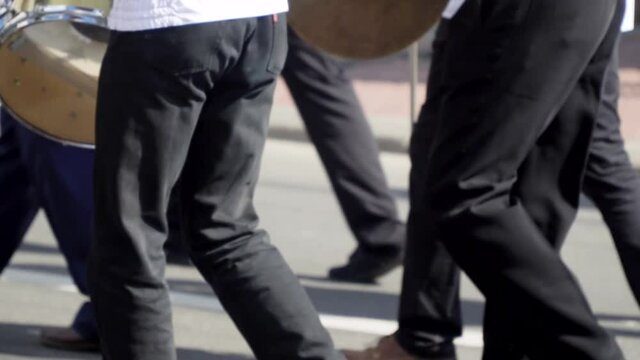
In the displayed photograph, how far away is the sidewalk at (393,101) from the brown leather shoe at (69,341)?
3.44 m

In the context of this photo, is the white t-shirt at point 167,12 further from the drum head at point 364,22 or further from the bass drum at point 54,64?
the drum head at point 364,22

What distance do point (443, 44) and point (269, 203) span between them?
A: 11.3ft

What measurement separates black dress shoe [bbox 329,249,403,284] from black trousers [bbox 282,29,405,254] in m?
0.04

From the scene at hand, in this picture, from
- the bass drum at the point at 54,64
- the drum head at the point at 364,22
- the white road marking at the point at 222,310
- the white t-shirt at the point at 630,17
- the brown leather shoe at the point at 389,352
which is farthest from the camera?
the white road marking at the point at 222,310

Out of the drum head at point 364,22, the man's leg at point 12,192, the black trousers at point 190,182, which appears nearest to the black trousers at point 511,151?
the drum head at point 364,22

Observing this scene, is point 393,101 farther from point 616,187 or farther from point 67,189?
point 67,189

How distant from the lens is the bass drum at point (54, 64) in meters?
3.61

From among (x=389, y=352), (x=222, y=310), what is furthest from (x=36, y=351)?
(x=389, y=352)

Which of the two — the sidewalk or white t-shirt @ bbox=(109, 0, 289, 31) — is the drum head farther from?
the sidewalk

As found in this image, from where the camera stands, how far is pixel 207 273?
11.6ft

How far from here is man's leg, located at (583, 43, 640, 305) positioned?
178 inches

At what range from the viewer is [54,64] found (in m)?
3.84

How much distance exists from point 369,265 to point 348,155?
40cm

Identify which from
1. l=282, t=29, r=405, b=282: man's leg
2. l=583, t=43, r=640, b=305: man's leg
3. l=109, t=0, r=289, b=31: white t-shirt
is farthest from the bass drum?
l=282, t=29, r=405, b=282: man's leg
